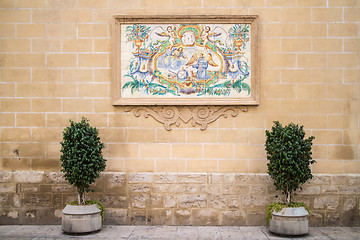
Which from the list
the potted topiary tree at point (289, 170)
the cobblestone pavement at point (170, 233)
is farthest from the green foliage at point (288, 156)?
the cobblestone pavement at point (170, 233)

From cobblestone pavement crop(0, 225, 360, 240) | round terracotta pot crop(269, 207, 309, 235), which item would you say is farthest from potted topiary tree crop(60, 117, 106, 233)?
round terracotta pot crop(269, 207, 309, 235)

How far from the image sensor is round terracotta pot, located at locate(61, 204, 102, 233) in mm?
5383

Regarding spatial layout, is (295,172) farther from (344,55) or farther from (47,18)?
(47,18)

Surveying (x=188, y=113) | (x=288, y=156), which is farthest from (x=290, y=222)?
(x=188, y=113)

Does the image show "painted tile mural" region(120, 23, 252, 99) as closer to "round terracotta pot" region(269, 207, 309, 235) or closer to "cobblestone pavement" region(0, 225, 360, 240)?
"round terracotta pot" region(269, 207, 309, 235)

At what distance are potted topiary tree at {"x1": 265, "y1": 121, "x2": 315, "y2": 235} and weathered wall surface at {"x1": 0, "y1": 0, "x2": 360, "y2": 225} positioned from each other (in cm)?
58

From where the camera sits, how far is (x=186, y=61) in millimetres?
6047

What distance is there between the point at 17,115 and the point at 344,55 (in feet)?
18.5

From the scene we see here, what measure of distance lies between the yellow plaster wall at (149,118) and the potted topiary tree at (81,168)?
60 centimetres

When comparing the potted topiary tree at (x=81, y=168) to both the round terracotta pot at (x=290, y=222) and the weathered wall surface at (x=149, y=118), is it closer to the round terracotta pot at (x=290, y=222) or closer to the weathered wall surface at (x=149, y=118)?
the weathered wall surface at (x=149, y=118)

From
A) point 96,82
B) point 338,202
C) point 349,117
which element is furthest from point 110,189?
Answer: point 349,117

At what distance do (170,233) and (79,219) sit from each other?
55.2 inches

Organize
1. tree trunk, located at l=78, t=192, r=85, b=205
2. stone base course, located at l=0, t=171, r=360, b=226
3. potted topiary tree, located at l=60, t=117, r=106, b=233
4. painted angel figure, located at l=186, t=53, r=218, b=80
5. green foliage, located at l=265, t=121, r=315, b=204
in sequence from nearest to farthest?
green foliage, located at l=265, t=121, r=315, b=204
potted topiary tree, located at l=60, t=117, r=106, b=233
tree trunk, located at l=78, t=192, r=85, b=205
stone base course, located at l=0, t=171, r=360, b=226
painted angel figure, located at l=186, t=53, r=218, b=80

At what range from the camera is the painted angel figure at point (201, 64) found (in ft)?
19.8
